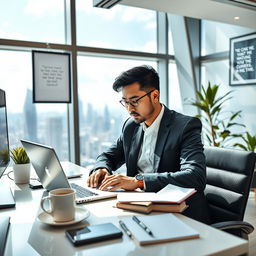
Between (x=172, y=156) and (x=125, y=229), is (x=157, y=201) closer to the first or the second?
(x=125, y=229)

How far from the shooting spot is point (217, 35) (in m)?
4.46

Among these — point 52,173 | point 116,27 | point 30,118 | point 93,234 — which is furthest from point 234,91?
point 93,234

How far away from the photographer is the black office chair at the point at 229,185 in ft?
4.46

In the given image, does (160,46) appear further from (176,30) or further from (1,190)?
(1,190)

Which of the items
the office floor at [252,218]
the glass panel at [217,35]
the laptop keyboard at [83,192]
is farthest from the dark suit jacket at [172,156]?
the glass panel at [217,35]

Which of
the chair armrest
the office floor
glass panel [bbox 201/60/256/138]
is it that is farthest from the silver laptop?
glass panel [bbox 201/60/256/138]

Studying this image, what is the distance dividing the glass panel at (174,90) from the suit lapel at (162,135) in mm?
2962

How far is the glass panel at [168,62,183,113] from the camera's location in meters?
4.58

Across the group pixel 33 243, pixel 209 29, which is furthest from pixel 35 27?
pixel 33 243

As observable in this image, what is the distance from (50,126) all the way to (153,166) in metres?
2.32

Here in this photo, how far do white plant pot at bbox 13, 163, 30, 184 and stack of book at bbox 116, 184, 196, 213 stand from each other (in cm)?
67

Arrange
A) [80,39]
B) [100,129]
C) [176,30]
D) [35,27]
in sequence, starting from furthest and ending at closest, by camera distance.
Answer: [176,30] < [100,129] < [80,39] < [35,27]

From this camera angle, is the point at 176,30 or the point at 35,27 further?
the point at 176,30

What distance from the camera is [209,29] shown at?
179 inches
